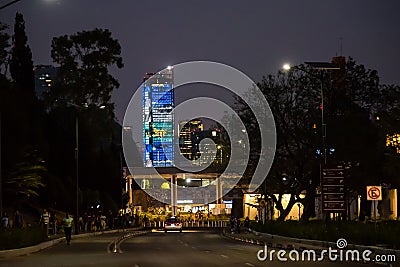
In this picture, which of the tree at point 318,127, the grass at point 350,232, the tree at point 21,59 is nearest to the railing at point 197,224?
the tree at point 21,59

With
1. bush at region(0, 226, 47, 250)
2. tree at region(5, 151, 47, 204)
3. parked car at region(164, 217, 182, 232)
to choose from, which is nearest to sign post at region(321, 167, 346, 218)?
bush at region(0, 226, 47, 250)

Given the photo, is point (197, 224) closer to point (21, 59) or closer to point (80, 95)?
point (80, 95)

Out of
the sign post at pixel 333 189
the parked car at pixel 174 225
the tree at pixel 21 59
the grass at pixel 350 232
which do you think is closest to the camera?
the grass at pixel 350 232

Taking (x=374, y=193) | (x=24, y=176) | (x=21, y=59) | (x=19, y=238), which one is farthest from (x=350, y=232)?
(x=21, y=59)

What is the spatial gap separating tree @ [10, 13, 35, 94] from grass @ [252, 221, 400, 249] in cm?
3256

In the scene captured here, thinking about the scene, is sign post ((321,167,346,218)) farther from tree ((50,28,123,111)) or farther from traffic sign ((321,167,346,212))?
tree ((50,28,123,111))

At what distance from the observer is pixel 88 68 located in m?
87.1

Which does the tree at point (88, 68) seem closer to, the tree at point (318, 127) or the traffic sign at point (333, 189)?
the tree at point (318, 127)

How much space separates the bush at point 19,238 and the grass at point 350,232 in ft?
45.6

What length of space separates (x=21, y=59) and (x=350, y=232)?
47278 mm

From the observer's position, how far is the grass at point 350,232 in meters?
31.5

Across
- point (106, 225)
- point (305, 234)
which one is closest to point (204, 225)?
point (106, 225)

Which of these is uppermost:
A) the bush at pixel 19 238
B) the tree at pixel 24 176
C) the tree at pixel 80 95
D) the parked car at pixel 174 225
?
the tree at pixel 80 95

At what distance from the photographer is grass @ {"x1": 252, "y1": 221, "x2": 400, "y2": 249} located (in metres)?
31.5
